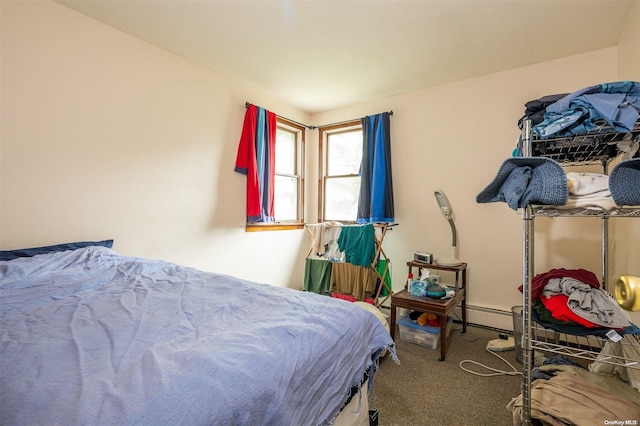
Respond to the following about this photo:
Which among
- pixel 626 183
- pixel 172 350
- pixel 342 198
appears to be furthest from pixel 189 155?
pixel 626 183

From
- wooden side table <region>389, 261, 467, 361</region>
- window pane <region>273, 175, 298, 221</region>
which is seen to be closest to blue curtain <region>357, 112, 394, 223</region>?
wooden side table <region>389, 261, 467, 361</region>

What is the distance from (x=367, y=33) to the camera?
2260 mm

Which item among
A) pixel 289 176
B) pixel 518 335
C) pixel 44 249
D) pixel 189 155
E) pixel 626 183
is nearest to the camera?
pixel 626 183

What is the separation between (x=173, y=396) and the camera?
0.64 meters

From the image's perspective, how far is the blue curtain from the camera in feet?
11.0

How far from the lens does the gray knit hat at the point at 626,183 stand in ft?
3.29

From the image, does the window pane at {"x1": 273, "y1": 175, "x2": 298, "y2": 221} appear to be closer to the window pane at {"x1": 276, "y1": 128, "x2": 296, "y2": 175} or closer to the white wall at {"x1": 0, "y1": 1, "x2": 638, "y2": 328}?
the window pane at {"x1": 276, "y1": 128, "x2": 296, "y2": 175}

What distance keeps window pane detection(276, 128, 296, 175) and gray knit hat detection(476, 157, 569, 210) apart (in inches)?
113

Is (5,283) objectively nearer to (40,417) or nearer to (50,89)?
(40,417)

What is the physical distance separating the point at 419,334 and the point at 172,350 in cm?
216

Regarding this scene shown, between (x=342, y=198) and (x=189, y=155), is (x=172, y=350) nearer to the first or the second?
(x=189, y=155)

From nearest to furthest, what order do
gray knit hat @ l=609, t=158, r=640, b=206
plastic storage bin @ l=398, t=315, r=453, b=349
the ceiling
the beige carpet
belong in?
gray knit hat @ l=609, t=158, r=640, b=206, the beige carpet, the ceiling, plastic storage bin @ l=398, t=315, r=453, b=349

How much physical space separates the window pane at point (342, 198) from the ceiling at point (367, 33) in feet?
4.38

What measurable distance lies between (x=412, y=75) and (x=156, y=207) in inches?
109
